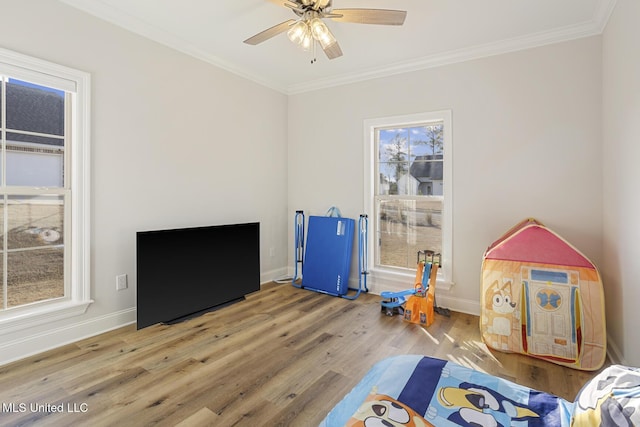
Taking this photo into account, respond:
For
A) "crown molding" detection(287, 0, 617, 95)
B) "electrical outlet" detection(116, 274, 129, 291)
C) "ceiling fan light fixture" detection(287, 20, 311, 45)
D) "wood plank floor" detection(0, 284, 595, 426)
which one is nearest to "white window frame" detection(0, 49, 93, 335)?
"electrical outlet" detection(116, 274, 129, 291)

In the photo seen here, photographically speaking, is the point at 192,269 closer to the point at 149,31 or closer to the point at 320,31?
the point at 149,31

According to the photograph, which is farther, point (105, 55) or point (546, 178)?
point (546, 178)

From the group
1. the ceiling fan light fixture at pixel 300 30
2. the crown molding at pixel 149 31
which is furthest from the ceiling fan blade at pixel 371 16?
the crown molding at pixel 149 31

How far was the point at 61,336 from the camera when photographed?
8.49 ft

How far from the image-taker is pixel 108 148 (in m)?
2.80

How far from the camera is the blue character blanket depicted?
95 cm

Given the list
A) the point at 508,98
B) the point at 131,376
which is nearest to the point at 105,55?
the point at 131,376

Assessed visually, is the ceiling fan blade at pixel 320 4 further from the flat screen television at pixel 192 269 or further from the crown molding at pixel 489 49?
the flat screen television at pixel 192 269

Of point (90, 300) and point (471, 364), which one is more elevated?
point (90, 300)

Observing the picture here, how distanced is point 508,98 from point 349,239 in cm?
227

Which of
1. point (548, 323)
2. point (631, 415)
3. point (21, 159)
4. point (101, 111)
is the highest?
point (101, 111)

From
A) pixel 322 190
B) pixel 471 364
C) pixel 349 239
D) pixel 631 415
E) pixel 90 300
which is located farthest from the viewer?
pixel 322 190

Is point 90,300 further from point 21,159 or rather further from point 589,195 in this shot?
point 589,195

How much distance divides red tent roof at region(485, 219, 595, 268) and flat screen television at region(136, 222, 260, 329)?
2.51 metres
